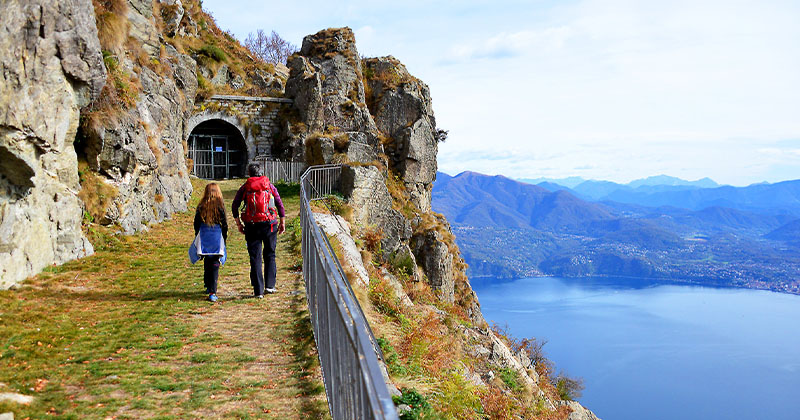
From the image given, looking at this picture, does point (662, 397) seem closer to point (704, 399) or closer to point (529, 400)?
point (704, 399)

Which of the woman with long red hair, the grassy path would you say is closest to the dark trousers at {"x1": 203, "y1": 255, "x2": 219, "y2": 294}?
the woman with long red hair

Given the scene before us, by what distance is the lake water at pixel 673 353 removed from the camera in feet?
332

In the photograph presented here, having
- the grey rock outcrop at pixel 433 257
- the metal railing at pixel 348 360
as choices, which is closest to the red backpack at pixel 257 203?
the metal railing at pixel 348 360

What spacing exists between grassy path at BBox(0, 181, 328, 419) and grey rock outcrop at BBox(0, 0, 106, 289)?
0.67 m

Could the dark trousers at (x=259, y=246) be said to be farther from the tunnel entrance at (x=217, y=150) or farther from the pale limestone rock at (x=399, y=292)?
the tunnel entrance at (x=217, y=150)

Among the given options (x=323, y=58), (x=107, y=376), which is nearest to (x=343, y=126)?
(x=323, y=58)

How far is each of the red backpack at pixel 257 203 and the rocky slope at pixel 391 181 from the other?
4.43 metres

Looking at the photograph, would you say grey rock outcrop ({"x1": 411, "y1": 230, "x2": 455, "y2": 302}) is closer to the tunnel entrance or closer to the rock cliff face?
the rock cliff face

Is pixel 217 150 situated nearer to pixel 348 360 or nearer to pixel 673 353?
Result: pixel 348 360

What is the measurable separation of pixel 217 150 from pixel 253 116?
321cm

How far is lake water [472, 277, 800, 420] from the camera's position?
332 feet

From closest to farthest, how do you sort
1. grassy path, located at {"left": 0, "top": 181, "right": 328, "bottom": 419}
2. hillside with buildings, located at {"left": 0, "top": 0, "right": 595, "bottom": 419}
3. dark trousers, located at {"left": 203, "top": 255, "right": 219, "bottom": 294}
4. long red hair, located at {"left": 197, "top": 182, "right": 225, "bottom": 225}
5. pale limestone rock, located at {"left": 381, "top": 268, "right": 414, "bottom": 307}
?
Answer: grassy path, located at {"left": 0, "top": 181, "right": 328, "bottom": 419}, long red hair, located at {"left": 197, "top": 182, "right": 225, "bottom": 225}, dark trousers, located at {"left": 203, "top": 255, "right": 219, "bottom": 294}, hillside with buildings, located at {"left": 0, "top": 0, "right": 595, "bottom": 419}, pale limestone rock, located at {"left": 381, "top": 268, "right": 414, "bottom": 307}

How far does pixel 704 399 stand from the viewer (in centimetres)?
10500

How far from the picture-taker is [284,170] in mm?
25906
